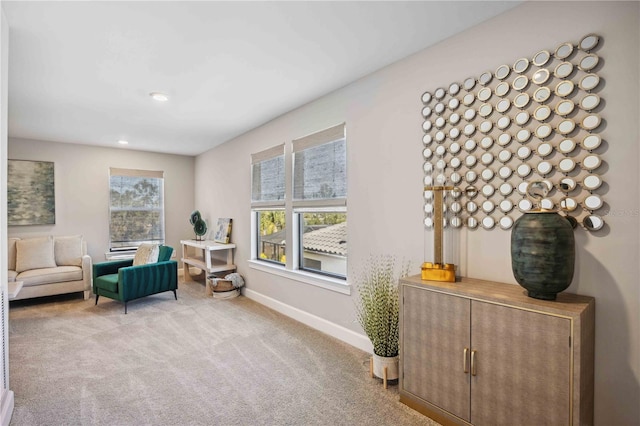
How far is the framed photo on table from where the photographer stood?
5125 mm

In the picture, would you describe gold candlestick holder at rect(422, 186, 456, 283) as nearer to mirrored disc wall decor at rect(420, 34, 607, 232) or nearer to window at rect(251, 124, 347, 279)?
mirrored disc wall decor at rect(420, 34, 607, 232)

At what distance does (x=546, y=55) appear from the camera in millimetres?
1758

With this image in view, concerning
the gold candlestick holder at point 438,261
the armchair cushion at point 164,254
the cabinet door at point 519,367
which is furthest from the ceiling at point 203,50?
the armchair cushion at point 164,254

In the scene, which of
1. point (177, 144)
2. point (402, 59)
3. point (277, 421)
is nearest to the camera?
point (277, 421)

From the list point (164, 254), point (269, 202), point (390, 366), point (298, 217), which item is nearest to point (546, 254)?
point (390, 366)

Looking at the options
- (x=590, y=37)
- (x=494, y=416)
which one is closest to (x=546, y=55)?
(x=590, y=37)

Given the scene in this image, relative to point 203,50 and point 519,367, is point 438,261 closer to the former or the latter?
point 519,367

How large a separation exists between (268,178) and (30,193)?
→ 382 centimetres

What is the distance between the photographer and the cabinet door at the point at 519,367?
1450mm

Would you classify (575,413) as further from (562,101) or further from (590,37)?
(590,37)

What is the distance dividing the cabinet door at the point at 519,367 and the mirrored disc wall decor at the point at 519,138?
57cm

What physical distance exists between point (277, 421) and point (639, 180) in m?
2.29

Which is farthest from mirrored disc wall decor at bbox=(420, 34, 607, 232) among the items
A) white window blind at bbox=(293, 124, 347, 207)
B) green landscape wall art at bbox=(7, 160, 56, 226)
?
green landscape wall art at bbox=(7, 160, 56, 226)

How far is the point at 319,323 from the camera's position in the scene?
3.32 m
